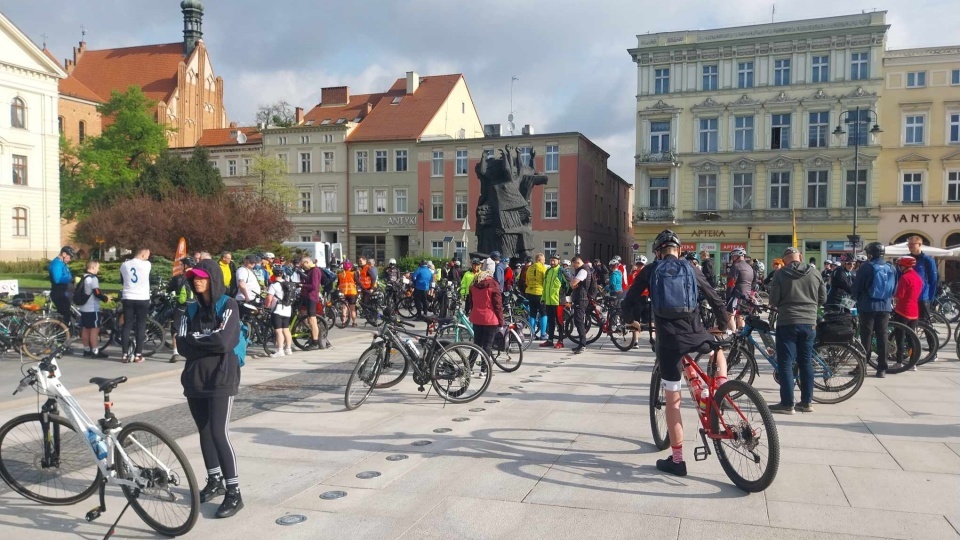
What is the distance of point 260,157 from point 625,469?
5237 centimetres

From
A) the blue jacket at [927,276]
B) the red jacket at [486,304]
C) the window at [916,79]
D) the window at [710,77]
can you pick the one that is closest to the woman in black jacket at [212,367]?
the red jacket at [486,304]

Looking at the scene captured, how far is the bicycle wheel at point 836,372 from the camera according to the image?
332 inches

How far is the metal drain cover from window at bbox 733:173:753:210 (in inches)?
1709

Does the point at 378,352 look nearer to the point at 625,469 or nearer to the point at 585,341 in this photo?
the point at 625,469

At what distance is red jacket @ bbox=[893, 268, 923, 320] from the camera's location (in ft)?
35.2

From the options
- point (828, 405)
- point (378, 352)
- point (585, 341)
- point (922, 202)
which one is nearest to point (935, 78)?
point (922, 202)

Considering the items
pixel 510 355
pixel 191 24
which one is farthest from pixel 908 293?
pixel 191 24

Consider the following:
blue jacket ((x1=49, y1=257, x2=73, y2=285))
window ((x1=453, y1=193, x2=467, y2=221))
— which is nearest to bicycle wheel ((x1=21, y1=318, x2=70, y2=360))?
blue jacket ((x1=49, y1=257, x2=73, y2=285))

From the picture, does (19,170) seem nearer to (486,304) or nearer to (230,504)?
(486,304)

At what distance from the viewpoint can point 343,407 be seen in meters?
8.50

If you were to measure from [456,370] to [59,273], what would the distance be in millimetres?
7676

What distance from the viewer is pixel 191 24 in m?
77.1

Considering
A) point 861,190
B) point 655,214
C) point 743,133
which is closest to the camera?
point 861,190

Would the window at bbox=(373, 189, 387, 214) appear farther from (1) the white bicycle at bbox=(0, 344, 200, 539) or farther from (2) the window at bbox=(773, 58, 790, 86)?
(1) the white bicycle at bbox=(0, 344, 200, 539)
